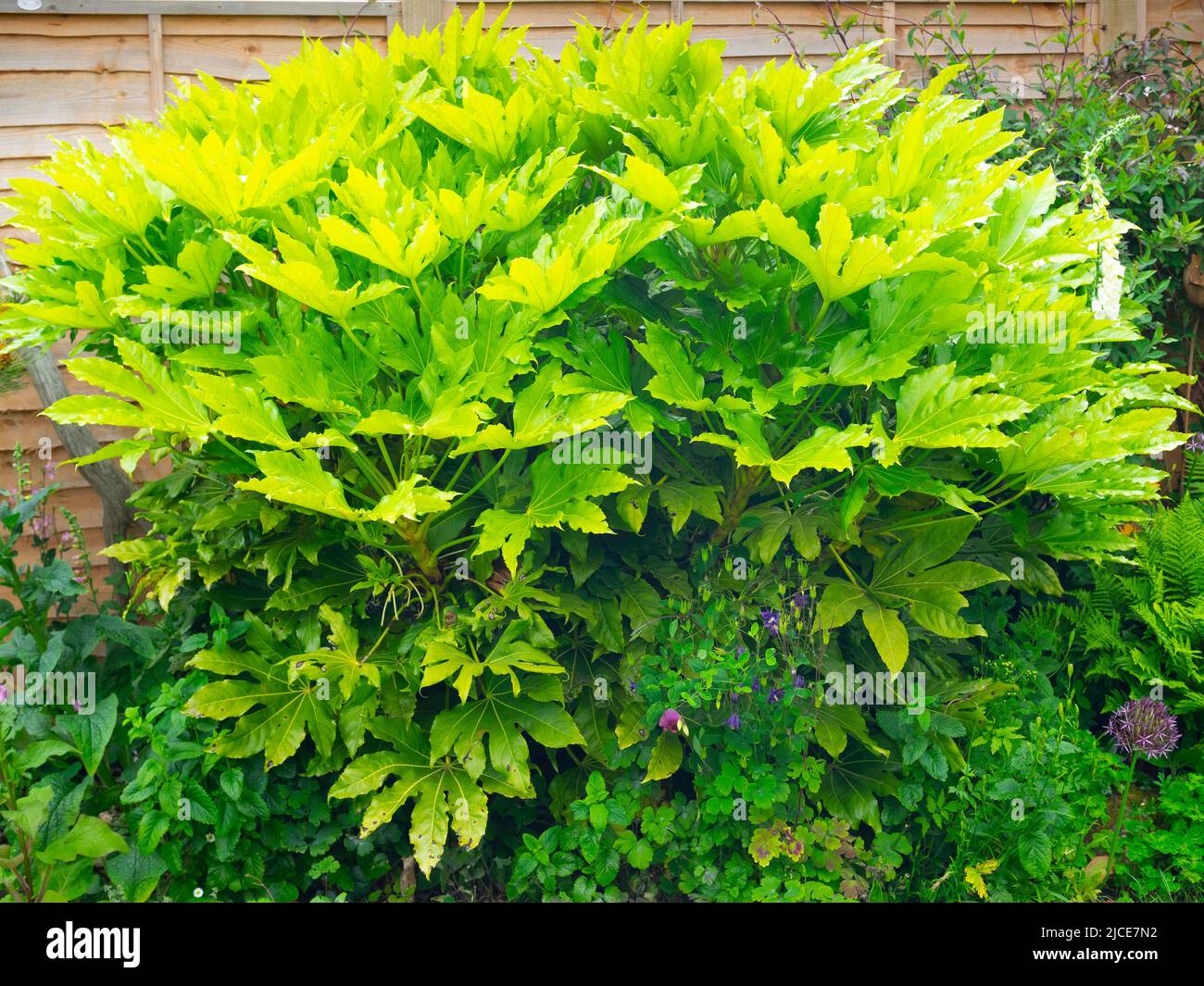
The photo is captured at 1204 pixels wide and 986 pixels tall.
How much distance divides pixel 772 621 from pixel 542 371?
0.96 meters

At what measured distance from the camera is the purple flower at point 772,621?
286 centimetres

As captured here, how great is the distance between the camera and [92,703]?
298 centimetres

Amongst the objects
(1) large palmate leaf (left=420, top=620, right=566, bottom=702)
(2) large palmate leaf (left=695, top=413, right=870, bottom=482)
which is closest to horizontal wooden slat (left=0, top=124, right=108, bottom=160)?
(1) large palmate leaf (left=420, top=620, right=566, bottom=702)

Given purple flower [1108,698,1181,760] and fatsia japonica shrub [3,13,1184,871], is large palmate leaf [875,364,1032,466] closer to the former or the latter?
fatsia japonica shrub [3,13,1184,871]

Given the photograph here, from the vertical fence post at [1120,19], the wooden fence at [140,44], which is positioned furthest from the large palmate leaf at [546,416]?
the vertical fence post at [1120,19]

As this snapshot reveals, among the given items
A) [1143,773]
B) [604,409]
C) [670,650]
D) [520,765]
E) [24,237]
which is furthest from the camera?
[24,237]

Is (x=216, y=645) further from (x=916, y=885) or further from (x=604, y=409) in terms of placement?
(x=916, y=885)

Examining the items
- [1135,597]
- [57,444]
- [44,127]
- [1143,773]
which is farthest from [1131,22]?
[57,444]

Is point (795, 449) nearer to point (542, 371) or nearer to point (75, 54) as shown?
point (542, 371)

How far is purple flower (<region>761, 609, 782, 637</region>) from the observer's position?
9.39ft

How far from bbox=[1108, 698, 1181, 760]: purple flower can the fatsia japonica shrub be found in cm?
44

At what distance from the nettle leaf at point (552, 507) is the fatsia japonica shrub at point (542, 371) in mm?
12

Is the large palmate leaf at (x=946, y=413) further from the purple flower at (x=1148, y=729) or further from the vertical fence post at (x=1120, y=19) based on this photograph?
the vertical fence post at (x=1120, y=19)

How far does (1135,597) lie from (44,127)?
4.50 metres
